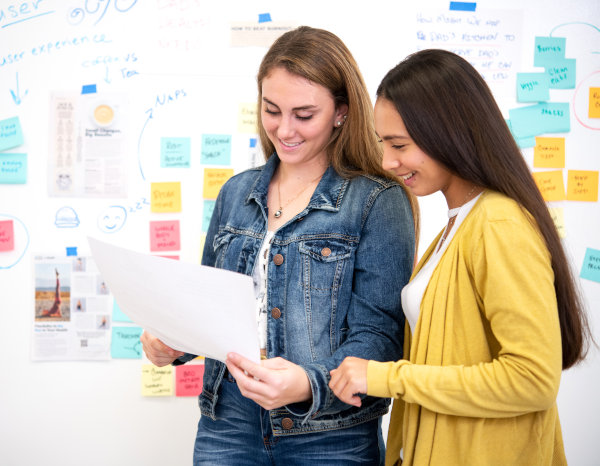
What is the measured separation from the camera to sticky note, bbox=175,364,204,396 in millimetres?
1953

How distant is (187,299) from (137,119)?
126cm

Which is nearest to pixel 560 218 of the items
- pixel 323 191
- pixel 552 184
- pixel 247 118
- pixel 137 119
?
pixel 552 184

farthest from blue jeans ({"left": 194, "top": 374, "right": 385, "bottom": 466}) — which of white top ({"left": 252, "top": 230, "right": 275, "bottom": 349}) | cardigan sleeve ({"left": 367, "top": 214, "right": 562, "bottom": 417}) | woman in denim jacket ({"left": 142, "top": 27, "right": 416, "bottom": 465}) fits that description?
cardigan sleeve ({"left": 367, "top": 214, "right": 562, "bottom": 417})

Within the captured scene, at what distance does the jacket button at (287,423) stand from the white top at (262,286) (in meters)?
0.14

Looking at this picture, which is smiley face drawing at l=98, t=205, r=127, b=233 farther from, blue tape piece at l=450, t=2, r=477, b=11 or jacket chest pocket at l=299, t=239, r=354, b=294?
blue tape piece at l=450, t=2, r=477, b=11

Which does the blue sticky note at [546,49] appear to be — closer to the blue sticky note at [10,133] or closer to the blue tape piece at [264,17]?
the blue tape piece at [264,17]

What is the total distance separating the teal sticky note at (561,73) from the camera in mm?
1966

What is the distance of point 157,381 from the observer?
76.9 inches

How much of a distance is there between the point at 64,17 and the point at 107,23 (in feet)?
0.50

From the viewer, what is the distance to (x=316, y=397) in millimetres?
921

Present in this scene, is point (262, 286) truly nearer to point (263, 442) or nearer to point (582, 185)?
point (263, 442)

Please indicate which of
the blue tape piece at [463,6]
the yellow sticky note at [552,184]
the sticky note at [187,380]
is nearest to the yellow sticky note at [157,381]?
the sticky note at [187,380]

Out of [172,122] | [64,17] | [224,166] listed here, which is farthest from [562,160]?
[64,17]

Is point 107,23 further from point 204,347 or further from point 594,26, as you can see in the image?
point 594,26
